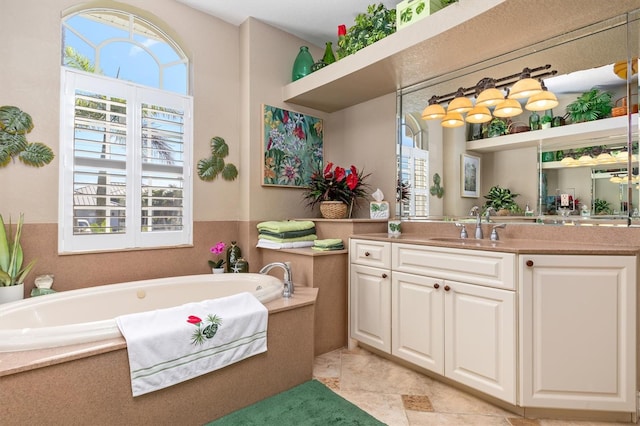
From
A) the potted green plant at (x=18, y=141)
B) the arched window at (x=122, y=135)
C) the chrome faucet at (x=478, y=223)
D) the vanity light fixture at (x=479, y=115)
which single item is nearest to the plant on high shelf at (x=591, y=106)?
the vanity light fixture at (x=479, y=115)

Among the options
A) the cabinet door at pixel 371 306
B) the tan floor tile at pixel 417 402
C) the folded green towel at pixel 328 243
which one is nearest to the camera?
the tan floor tile at pixel 417 402

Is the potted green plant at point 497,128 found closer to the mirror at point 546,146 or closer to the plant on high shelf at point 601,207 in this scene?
the mirror at point 546,146

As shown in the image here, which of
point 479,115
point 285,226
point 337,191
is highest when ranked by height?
point 479,115

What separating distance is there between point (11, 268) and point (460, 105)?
306cm

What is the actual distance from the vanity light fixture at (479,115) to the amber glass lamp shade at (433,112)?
0.22 m

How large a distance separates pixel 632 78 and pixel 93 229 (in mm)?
3372

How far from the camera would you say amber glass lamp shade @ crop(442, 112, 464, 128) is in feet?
8.39

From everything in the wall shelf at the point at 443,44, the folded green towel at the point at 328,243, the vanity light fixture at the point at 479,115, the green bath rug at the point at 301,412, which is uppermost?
the wall shelf at the point at 443,44

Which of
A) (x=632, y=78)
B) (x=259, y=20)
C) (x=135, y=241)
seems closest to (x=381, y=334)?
(x=135, y=241)

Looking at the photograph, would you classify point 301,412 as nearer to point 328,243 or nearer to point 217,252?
point 328,243

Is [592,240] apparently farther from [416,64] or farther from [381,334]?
[416,64]

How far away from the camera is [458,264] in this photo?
6.45 feet

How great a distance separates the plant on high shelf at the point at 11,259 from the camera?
1.94m

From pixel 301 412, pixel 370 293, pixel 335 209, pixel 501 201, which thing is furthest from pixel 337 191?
pixel 301 412
